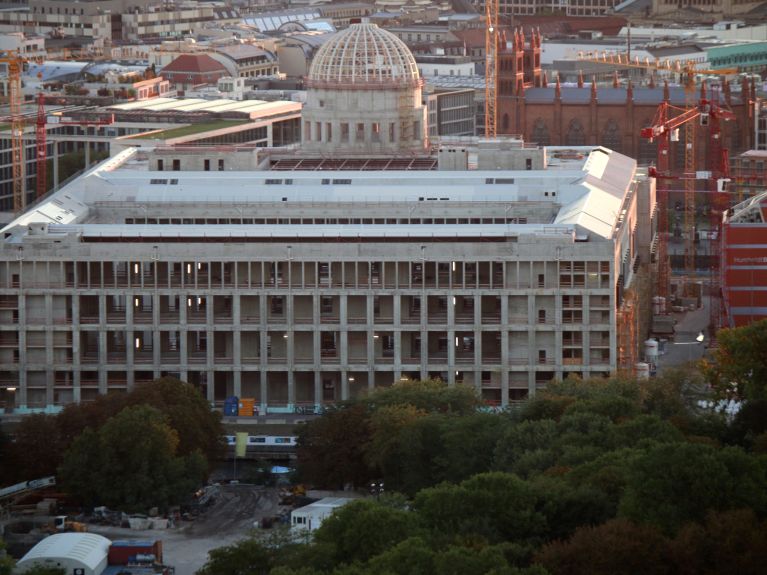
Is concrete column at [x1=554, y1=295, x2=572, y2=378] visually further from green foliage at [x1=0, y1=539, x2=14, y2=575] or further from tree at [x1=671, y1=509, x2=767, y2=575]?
green foliage at [x1=0, y1=539, x2=14, y2=575]

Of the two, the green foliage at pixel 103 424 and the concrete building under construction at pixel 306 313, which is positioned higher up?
the concrete building under construction at pixel 306 313

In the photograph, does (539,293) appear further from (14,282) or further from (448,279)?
(14,282)

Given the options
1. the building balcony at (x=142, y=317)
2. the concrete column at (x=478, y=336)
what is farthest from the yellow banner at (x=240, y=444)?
the concrete column at (x=478, y=336)

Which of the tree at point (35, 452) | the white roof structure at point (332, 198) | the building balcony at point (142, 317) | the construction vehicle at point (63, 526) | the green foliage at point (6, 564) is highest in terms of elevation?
the white roof structure at point (332, 198)

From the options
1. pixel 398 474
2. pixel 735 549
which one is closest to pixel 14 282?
pixel 398 474

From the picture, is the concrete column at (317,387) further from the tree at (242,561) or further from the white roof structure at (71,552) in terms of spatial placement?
the tree at (242,561)

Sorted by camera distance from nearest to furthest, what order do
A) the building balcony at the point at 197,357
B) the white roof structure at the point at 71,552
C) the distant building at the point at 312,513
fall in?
the white roof structure at the point at 71,552, the distant building at the point at 312,513, the building balcony at the point at 197,357

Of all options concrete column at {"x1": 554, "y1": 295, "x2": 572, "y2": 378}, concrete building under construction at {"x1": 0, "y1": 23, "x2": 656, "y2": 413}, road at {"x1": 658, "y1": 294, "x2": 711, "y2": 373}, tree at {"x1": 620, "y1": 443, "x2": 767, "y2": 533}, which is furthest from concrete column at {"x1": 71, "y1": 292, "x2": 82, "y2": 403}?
tree at {"x1": 620, "y1": 443, "x2": 767, "y2": 533}

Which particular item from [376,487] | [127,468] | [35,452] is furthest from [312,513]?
[35,452]

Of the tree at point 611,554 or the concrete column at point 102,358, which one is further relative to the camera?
the concrete column at point 102,358
